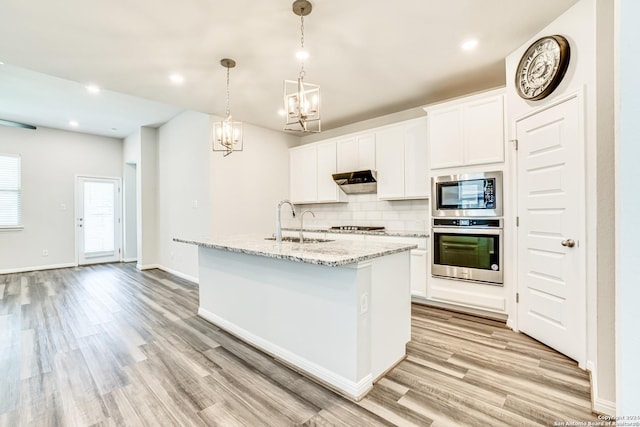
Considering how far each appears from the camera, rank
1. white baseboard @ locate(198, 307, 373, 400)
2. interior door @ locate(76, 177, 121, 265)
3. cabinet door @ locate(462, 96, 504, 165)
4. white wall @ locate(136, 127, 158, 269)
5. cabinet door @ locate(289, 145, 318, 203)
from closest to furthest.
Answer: white baseboard @ locate(198, 307, 373, 400)
cabinet door @ locate(462, 96, 504, 165)
cabinet door @ locate(289, 145, 318, 203)
white wall @ locate(136, 127, 158, 269)
interior door @ locate(76, 177, 121, 265)

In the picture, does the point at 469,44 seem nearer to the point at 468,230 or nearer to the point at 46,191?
the point at 468,230

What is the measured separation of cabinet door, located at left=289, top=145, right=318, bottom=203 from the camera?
17.1ft

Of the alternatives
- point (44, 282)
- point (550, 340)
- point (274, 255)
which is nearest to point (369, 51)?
point (274, 255)

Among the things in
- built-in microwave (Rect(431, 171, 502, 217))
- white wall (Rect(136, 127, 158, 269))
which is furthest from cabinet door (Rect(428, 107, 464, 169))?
white wall (Rect(136, 127, 158, 269))

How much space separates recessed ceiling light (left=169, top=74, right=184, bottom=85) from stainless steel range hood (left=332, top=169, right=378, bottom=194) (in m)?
2.49

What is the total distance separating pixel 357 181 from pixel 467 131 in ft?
5.51

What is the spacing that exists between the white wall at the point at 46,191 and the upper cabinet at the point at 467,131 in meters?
7.29

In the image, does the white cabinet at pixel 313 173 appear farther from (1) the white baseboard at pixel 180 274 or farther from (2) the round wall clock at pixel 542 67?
(2) the round wall clock at pixel 542 67

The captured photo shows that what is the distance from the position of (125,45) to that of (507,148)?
378 cm

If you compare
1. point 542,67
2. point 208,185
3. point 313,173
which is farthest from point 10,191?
point 542,67

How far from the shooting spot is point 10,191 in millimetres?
5641

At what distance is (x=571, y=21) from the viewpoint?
221cm

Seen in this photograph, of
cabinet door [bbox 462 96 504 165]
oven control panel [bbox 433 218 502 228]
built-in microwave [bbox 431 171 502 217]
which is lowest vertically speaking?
oven control panel [bbox 433 218 502 228]

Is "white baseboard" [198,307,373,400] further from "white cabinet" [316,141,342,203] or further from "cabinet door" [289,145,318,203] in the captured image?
"cabinet door" [289,145,318,203]
